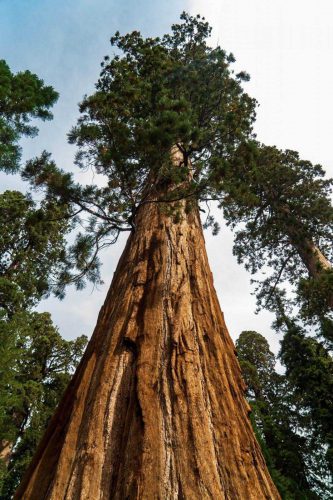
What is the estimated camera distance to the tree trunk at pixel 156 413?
1.74m

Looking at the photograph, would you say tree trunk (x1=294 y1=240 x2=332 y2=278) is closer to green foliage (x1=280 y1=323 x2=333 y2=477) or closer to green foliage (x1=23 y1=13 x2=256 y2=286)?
green foliage (x1=280 y1=323 x2=333 y2=477)

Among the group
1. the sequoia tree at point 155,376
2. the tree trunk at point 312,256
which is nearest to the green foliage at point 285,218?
the tree trunk at point 312,256

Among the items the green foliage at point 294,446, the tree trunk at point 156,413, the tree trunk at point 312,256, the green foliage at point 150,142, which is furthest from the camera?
the tree trunk at point 312,256

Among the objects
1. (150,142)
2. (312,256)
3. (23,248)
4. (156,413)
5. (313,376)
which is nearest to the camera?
(156,413)

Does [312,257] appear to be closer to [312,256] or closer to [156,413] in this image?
[312,256]

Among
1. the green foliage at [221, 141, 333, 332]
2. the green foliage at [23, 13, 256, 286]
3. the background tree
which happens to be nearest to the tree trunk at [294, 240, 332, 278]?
the green foliage at [221, 141, 333, 332]

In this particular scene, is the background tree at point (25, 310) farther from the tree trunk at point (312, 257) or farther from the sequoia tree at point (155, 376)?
the tree trunk at point (312, 257)

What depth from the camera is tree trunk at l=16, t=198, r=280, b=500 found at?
174 centimetres

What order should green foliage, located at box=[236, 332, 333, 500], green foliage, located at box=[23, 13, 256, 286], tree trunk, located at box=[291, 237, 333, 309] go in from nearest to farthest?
green foliage, located at box=[23, 13, 256, 286] → green foliage, located at box=[236, 332, 333, 500] → tree trunk, located at box=[291, 237, 333, 309]

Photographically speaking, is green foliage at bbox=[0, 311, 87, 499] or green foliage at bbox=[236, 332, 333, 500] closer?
green foliage at bbox=[236, 332, 333, 500]

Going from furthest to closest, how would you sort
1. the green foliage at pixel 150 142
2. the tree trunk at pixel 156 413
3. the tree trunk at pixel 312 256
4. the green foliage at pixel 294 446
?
the tree trunk at pixel 312 256
the green foliage at pixel 294 446
the green foliage at pixel 150 142
the tree trunk at pixel 156 413

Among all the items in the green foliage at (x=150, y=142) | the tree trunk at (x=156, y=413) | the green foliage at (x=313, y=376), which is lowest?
the tree trunk at (x=156, y=413)

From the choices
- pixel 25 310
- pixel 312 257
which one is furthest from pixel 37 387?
pixel 312 257

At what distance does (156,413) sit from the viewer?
2029mm
